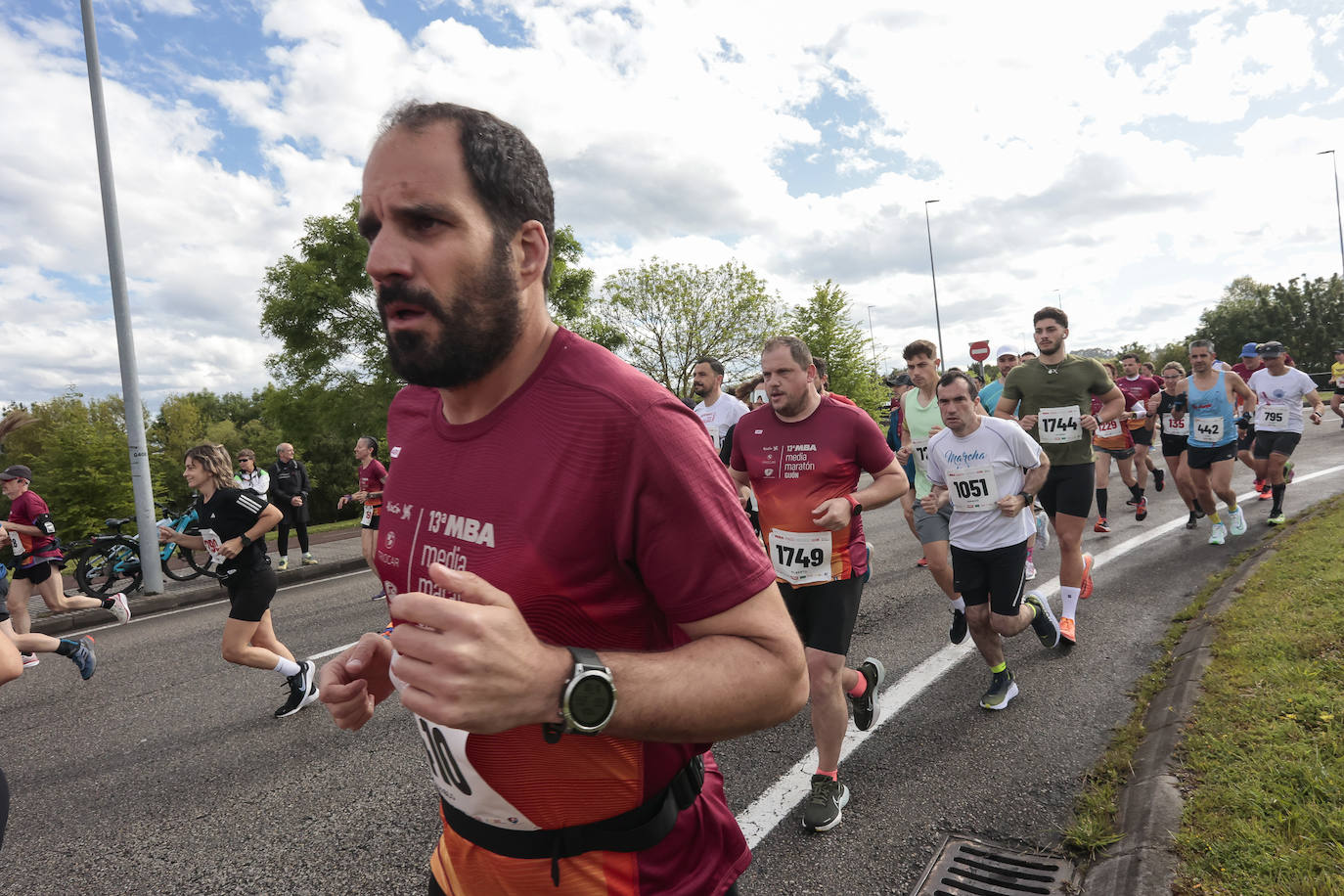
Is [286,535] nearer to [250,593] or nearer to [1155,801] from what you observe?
[250,593]

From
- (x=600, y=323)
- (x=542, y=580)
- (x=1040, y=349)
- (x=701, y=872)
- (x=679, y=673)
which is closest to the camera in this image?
(x=679, y=673)

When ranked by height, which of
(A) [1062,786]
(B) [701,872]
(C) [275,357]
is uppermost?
(C) [275,357]

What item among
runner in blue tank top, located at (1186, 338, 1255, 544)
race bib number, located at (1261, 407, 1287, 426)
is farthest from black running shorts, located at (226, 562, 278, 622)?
race bib number, located at (1261, 407, 1287, 426)

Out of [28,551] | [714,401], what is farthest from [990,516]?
[28,551]

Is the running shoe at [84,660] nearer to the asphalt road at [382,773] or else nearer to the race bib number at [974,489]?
the asphalt road at [382,773]

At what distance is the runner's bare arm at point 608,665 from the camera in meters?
0.87

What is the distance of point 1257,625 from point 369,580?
987cm

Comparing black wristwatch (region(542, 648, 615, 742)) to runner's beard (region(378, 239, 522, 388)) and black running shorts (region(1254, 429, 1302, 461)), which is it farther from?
black running shorts (region(1254, 429, 1302, 461))

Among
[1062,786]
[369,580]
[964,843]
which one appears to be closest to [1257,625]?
[1062,786]

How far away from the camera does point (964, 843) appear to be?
3.17 meters

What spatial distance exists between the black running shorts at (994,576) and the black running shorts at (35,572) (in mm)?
9359

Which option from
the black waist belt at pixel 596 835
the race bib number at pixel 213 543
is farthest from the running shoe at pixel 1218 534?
the race bib number at pixel 213 543

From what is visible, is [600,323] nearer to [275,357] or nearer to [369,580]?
[275,357]

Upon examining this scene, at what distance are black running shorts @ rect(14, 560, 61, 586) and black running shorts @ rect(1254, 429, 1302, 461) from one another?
14503mm
